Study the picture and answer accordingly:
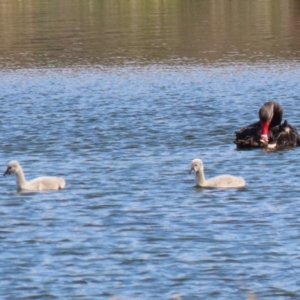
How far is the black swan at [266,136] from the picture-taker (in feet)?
73.9

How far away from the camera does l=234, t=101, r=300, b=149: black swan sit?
22.5 meters

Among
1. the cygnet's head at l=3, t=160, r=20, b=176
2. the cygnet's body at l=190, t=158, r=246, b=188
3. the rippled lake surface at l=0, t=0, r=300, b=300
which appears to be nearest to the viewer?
the rippled lake surface at l=0, t=0, r=300, b=300

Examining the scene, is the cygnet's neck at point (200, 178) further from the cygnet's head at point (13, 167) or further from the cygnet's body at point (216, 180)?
the cygnet's head at point (13, 167)

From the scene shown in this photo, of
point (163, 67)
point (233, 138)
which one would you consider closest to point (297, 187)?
point (233, 138)

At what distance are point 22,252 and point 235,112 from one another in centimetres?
1410

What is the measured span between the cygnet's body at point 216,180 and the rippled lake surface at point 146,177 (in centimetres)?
13

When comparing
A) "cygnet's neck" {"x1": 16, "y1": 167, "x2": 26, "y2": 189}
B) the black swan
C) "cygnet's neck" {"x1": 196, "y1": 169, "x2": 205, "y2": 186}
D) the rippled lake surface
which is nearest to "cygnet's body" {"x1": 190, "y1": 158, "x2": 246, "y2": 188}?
"cygnet's neck" {"x1": 196, "y1": 169, "x2": 205, "y2": 186}

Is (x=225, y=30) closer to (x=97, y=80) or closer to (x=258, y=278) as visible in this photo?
(x=97, y=80)

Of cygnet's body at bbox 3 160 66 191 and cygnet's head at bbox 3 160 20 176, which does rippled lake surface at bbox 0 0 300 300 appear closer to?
cygnet's body at bbox 3 160 66 191

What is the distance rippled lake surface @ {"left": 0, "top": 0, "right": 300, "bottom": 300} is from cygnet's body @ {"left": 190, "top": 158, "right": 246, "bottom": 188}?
0.13 metres

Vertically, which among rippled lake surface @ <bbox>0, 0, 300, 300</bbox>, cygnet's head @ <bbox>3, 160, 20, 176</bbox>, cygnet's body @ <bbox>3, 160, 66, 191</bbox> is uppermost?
cygnet's head @ <bbox>3, 160, 20, 176</bbox>

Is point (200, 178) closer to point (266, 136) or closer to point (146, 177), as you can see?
point (146, 177)

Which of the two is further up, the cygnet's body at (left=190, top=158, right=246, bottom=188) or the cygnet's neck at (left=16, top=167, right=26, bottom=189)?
the cygnet's neck at (left=16, top=167, right=26, bottom=189)

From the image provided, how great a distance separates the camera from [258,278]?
1328cm
